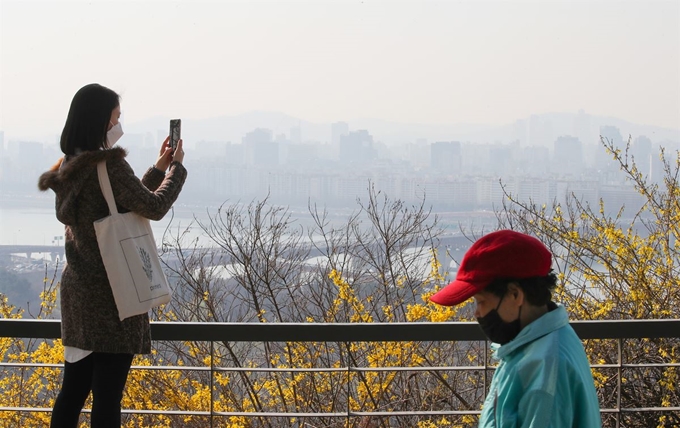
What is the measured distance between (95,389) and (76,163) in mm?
639

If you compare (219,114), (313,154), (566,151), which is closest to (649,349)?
(566,151)

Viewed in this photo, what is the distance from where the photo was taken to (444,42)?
10.8m

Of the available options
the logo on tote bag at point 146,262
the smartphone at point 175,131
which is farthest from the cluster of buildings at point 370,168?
the logo on tote bag at point 146,262

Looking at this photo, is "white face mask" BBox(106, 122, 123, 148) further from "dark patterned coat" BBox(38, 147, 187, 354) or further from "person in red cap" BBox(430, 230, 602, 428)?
"person in red cap" BBox(430, 230, 602, 428)

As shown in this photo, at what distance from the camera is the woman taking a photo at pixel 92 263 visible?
86.7 inches

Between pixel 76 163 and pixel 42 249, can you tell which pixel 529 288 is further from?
pixel 42 249

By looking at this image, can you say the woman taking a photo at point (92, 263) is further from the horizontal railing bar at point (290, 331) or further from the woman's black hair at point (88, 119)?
the horizontal railing bar at point (290, 331)

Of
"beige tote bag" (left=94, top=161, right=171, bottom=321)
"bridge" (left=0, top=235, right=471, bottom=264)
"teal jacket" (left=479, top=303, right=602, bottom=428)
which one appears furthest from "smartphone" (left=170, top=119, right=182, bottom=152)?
"bridge" (left=0, top=235, right=471, bottom=264)

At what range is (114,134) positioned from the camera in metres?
2.28

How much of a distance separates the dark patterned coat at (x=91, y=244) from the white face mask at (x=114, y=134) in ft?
0.18

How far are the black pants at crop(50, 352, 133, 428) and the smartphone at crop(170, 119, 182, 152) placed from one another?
68 cm

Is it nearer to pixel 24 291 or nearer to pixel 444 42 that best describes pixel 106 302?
pixel 24 291

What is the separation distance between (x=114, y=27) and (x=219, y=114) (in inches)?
201

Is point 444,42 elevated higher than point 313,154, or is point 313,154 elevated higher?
point 444,42
